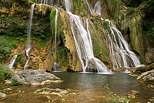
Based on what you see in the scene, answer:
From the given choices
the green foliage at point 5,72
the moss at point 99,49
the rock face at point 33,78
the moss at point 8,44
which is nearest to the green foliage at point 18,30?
the moss at point 8,44

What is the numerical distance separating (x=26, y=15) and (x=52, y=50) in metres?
6.33

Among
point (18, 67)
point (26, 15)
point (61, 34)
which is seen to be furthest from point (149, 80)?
point (26, 15)

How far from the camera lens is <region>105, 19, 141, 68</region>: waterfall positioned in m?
16.5

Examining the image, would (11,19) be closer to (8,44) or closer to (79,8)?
(8,44)

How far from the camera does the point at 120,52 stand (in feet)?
57.4

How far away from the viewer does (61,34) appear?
14930mm

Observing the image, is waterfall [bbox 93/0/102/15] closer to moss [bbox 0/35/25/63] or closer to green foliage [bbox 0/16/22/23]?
green foliage [bbox 0/16/22/23]

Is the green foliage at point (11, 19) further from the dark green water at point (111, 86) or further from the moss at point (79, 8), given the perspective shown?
the dark green water at point (111, 86)

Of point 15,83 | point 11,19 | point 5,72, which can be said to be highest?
point 11,19

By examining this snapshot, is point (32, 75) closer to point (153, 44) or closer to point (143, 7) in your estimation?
point (153, 44)

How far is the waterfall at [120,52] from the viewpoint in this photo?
16.5 metres

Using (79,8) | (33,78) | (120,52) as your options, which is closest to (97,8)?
(79,8)

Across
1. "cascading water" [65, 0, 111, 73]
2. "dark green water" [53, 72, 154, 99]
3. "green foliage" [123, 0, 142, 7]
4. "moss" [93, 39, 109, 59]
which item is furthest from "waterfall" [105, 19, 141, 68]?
"green foliage" [123, 0, 142, 7]

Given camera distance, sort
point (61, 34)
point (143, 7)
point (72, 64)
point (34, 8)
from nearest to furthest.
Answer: point (72, 64) < point (61, 34) < point (34, 8) < point (143, 7)
